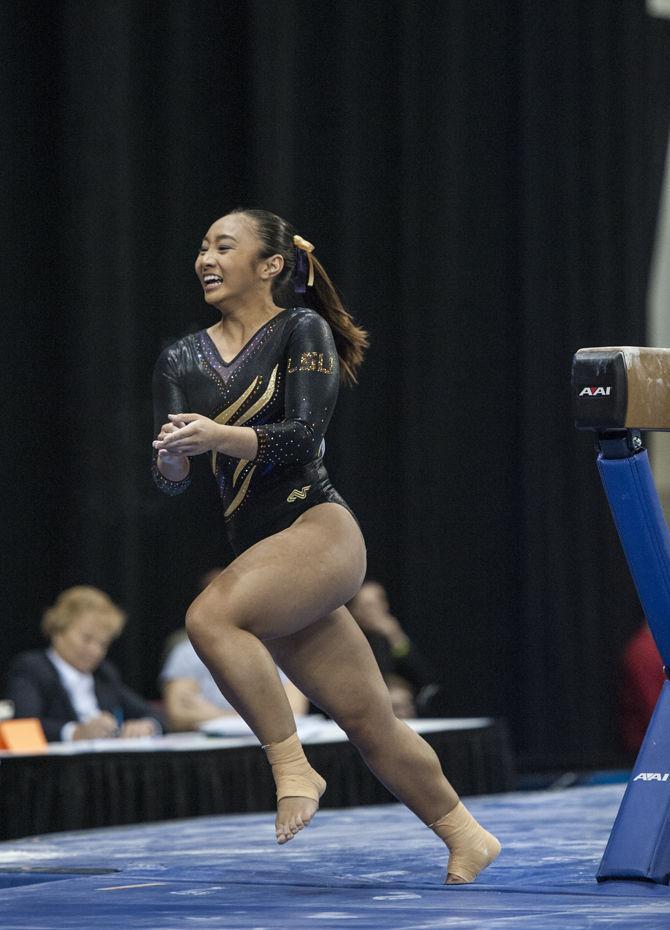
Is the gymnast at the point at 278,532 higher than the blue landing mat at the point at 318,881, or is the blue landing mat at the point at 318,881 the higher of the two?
the gymnast at the point at 278,532

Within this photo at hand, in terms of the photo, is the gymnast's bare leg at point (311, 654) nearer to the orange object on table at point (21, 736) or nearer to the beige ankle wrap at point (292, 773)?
the beige ankle wrap at point (292, 773)

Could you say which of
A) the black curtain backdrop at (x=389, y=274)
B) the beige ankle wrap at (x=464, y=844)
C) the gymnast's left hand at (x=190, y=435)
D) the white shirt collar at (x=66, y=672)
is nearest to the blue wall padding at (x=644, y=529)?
Result: the beige ankle wrap at (x=464, y=844)

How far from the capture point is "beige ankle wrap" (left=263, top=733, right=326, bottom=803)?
2611 mm

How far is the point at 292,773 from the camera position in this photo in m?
2.64

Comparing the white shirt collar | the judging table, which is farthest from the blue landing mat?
the white shirt collar

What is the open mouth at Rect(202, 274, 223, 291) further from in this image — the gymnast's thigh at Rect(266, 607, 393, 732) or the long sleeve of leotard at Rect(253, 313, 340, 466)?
the gymnast's thigh at Rect(266, 607, 393, 732)

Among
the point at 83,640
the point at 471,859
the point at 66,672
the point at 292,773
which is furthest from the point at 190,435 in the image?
the point at 66,672

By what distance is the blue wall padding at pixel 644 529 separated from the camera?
2.73 meters

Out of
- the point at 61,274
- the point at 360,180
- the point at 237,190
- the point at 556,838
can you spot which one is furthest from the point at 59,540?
the point at 556,838

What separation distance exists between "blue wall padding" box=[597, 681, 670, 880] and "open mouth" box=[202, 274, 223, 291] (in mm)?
1163

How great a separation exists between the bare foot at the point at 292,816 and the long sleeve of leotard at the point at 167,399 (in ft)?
2.10

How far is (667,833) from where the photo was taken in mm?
2656

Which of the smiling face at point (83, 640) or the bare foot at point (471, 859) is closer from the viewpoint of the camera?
the bare foot at point (471, 859)

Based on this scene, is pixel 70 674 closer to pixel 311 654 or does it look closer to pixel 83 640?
pixel 83 640
